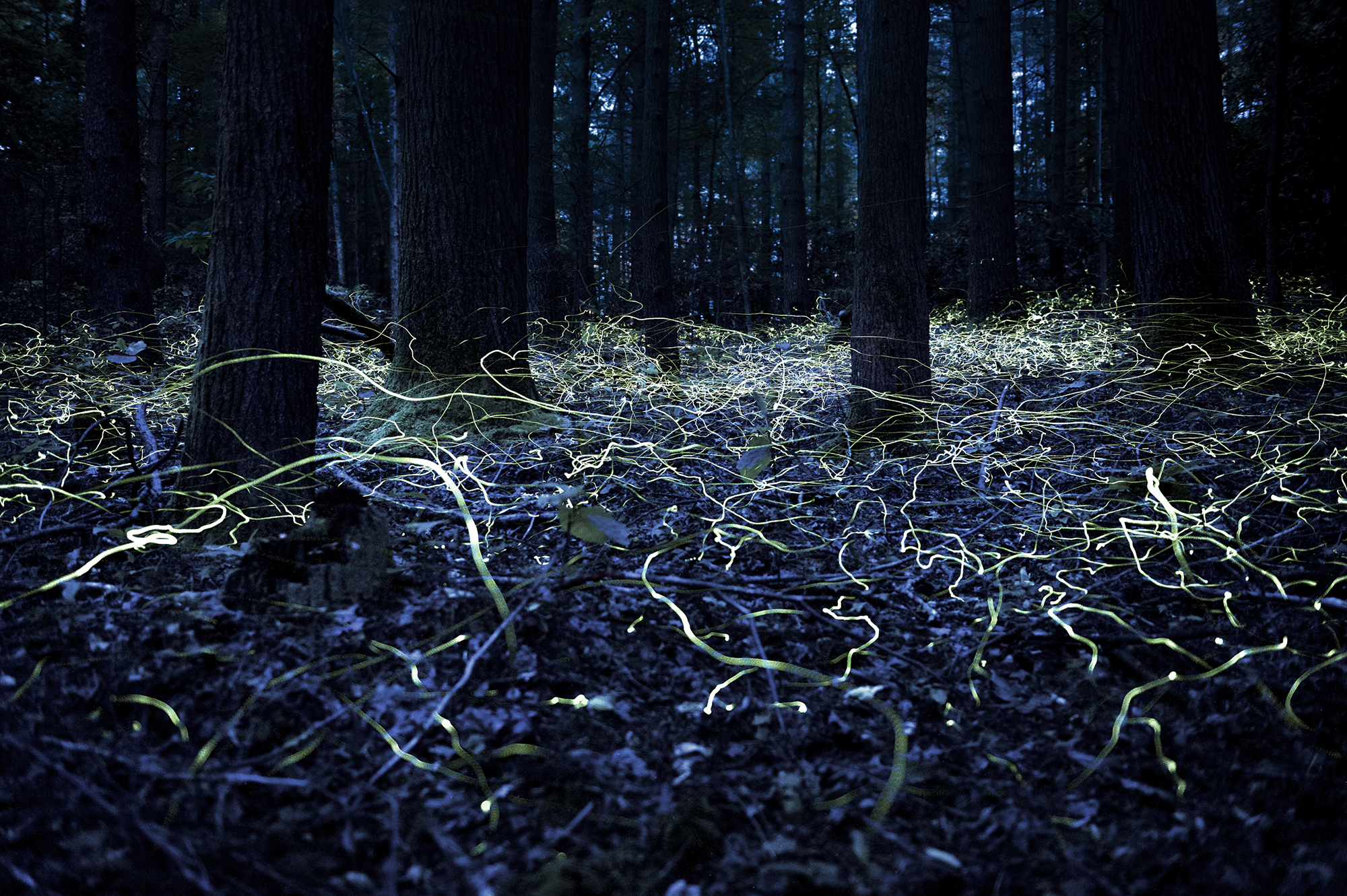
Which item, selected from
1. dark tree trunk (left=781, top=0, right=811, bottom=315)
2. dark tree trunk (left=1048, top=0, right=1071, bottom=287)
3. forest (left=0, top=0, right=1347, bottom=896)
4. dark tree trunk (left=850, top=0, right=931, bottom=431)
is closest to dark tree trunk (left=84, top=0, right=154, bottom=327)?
forest (left=0, top=0, right=1347, bottom=896)

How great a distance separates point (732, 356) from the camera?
332 inches

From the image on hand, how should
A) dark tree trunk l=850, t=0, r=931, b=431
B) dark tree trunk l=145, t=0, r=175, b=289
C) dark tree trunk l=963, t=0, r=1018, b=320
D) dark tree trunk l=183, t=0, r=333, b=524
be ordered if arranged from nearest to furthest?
dark tree trunk l=183, t=0, r=333, b=524 < dark tree trunk l=850, t=0, r=931, b=431 < dark tree trunk l=963, t=0, r=1018, b=320 < dark tree trunk l=145, t=0, r=175, b=289

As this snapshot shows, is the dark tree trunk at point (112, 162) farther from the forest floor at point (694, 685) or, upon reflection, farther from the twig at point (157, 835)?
the twig at point (157, 835)

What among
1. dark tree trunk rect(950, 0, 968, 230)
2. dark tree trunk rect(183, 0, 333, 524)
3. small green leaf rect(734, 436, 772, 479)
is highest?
dark tree trunk rect(950, 0, 968, 230)

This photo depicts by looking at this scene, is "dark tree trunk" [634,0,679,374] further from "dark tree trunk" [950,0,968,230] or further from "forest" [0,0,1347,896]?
"dark tree trunk" [950,0,968,230]

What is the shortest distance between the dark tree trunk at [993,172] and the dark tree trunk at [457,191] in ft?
22.6

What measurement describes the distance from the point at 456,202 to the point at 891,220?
2.55m

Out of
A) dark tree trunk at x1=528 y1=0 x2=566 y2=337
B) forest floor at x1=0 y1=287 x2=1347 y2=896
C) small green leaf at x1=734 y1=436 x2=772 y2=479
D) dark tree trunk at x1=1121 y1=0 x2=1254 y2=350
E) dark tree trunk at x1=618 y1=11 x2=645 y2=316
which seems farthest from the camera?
dark tree trunk at x1=528 y1=0 x2=566 y2=337

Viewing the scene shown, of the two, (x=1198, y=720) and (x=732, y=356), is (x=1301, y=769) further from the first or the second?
(x=732, y=356)

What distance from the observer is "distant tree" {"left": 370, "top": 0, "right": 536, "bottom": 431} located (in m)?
4.50

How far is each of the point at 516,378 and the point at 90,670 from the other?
3121 mm

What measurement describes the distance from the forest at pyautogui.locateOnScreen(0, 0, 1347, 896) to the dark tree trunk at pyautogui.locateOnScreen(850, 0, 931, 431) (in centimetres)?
3

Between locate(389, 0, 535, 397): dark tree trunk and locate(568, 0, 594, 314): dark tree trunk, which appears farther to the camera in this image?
locate(568, 0, 594, 314): dark tree trunk

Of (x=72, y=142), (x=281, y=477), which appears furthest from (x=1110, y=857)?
(x=72, y=142)
